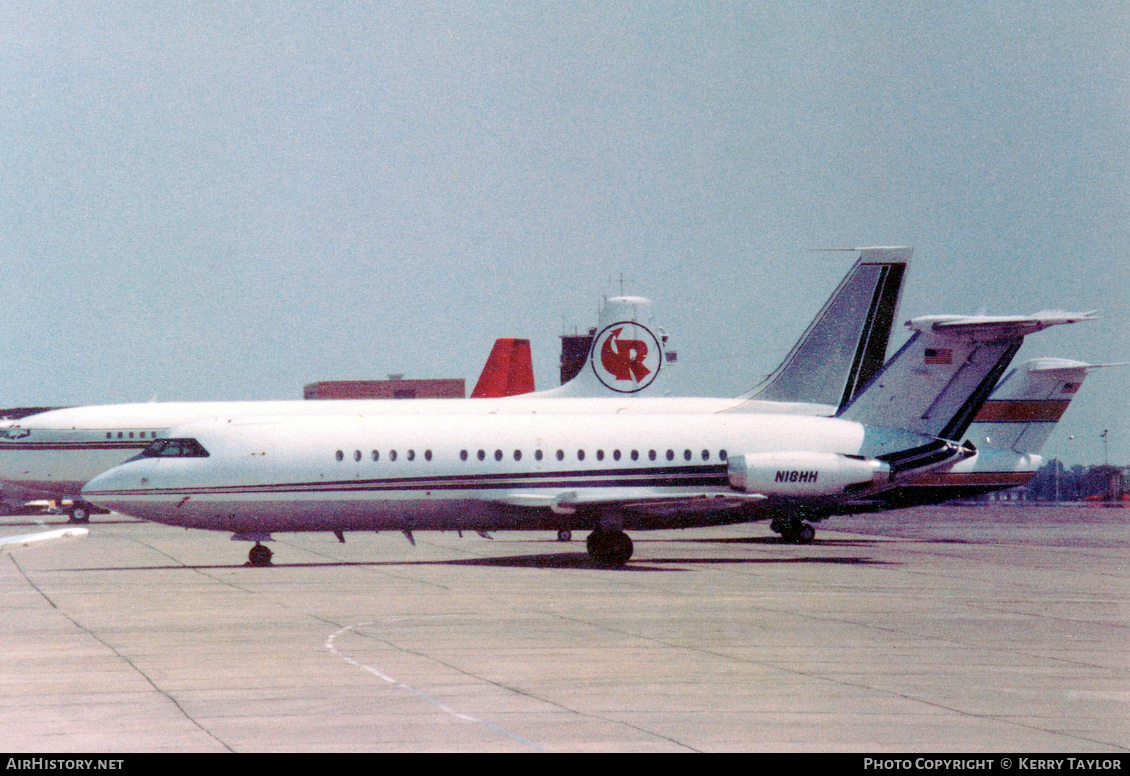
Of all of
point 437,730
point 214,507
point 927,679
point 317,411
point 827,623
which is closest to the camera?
point 437,730

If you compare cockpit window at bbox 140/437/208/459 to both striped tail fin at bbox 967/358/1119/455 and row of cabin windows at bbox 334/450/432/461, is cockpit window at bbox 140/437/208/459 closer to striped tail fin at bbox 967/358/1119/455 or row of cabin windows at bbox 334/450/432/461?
row of cabin windows at bbox 334/450/432/461

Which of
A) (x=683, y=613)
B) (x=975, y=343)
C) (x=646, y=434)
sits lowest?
(x=683, y=613)

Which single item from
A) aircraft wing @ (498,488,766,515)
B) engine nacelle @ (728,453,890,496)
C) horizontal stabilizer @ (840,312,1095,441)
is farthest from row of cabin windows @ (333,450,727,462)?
horizontal stabilizer @ (840,312,1095,441)

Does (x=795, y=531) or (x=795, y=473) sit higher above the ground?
(x=795, y=473)

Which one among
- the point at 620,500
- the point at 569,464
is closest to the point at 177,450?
the point at 569,464

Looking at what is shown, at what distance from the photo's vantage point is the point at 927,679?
14320mm

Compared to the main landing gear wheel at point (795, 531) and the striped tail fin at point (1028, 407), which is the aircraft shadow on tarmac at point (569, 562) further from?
the striped tail fin at point (1028, 407)

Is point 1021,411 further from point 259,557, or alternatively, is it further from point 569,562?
point 259,557

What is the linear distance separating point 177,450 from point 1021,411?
29473 millimetres

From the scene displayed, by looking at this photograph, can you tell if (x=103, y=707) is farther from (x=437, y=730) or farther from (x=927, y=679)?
(x=927, y=679)

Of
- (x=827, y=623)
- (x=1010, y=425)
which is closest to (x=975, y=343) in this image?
(x=1010, y=425)

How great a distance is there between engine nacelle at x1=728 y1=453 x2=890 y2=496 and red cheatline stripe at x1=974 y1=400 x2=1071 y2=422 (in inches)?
601

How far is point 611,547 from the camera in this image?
32.1 metres
